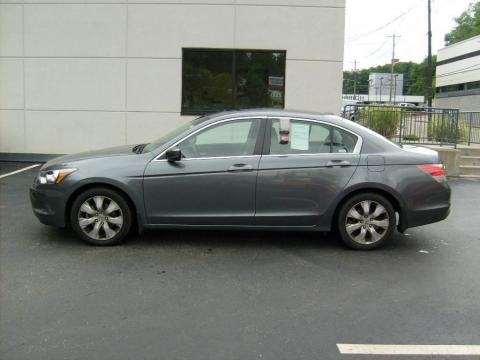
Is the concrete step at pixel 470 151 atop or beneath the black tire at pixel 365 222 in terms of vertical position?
atop

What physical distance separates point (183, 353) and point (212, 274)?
161cm

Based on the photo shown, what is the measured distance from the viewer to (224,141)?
6.02 metres

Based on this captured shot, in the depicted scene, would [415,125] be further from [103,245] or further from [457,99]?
[457,99]

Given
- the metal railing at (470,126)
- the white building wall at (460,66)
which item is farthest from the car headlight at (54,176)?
the white building wall at (460,66)

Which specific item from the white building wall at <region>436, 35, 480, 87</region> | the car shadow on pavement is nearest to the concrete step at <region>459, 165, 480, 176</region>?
the car shadow on pavement

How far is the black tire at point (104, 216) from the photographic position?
584 centimetres

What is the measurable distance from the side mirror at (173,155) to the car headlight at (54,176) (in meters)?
1.04

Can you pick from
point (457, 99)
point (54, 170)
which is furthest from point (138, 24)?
point (457, 99)

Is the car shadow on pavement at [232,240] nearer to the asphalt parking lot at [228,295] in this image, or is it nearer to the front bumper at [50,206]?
the asphalt parking lot at [228,295]

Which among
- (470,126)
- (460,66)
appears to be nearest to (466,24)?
(460,66)

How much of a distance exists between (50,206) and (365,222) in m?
3.46

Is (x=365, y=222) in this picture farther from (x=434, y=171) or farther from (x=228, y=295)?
(x=228, y=295)

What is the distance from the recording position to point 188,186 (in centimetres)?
579

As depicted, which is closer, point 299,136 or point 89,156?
point 299,136
